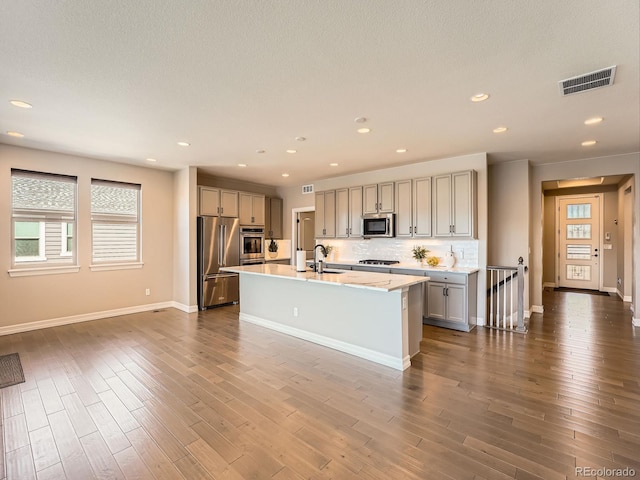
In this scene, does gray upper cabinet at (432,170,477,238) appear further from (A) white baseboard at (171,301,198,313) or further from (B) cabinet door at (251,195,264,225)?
(A) white baseboard at (171,301,198,313)

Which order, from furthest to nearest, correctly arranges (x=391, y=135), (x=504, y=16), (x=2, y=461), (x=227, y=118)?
(x=391, y=135), (x=227, y=118), (x=2, y=461), (x=504, y=16)

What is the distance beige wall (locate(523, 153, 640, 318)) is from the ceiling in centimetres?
91

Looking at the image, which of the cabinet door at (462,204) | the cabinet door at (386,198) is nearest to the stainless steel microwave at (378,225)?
the cabinet door at (386,198)

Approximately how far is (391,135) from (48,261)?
5.55 m

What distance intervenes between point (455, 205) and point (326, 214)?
2.71 m

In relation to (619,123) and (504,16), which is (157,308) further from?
(619,123)

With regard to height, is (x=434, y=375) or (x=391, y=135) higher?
(x=391, y=135)

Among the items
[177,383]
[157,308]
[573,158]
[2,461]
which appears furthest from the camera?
[157,308]

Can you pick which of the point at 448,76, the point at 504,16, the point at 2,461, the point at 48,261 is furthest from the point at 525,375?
the point at 48,261

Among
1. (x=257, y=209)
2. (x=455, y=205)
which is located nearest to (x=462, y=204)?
(x=455, y=205)

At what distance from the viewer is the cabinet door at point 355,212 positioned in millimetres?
6211

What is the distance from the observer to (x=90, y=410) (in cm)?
255

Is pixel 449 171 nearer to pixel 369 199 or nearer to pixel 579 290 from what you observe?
pixel 369 199

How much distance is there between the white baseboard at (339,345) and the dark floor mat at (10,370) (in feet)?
9.05
